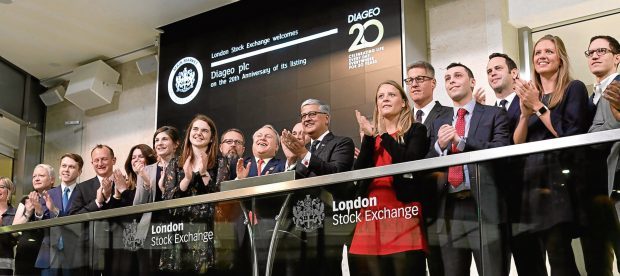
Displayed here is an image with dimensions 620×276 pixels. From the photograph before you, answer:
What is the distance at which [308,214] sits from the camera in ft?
14.4

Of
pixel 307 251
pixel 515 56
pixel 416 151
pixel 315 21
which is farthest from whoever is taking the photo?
pixel 315 21

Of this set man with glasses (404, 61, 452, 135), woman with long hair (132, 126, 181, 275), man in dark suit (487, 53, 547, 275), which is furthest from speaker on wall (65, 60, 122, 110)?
man in dark suit (487, 53, 547, 275)

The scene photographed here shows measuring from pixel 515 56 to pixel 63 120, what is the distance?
8.38m

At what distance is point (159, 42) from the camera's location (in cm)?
1157

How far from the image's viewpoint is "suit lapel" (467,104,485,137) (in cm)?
498

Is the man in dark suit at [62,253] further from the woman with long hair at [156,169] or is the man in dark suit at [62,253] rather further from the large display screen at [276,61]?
the large display screen at [276,61]

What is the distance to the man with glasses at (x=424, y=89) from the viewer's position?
551 centimetres

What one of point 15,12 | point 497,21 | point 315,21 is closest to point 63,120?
point 15,12

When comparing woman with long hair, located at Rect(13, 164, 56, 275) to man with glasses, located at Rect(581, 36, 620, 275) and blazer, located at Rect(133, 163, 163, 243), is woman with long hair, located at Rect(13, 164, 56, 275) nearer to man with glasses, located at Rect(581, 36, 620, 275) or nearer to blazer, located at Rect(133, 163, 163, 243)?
blazer, located at Rect(133, 163, 163, 243)

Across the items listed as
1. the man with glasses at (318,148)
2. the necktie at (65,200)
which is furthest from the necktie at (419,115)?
the necktie at (65,200)

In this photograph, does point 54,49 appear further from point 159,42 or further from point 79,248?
point 79,248

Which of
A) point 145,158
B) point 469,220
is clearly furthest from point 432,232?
point 145,158

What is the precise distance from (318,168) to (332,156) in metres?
0.49

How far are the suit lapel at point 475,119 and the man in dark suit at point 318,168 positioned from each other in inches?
35.0
